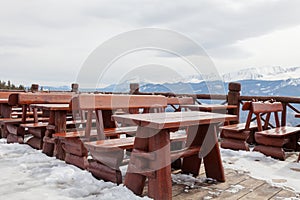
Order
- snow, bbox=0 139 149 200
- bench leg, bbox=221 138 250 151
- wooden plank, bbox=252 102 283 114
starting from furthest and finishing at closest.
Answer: bench leg, bbox=221 138 250 151 → wooden plank, bbox=252 102 283 114 → snow, bbox=0 139 149 200

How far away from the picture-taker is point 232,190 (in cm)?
280

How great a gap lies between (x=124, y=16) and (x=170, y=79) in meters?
2.65

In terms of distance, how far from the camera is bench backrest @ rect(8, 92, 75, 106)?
385 cm

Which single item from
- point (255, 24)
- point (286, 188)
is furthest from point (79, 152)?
point (255, 24)

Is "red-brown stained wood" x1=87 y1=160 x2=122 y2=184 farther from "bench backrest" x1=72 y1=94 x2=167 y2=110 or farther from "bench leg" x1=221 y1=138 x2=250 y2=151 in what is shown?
"bench leg" x1=221 y1=138 x2=250 y2=151

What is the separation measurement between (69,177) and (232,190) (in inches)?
69.3

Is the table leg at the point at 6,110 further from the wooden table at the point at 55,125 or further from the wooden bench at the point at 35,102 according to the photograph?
the wooden table at the point at 55,125

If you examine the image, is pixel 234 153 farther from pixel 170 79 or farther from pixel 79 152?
pixel 79 152

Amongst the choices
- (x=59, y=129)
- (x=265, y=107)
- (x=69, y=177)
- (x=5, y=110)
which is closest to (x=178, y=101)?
(x=265, y=107)

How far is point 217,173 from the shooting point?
3096mm

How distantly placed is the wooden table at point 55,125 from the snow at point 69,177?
0.43 feet

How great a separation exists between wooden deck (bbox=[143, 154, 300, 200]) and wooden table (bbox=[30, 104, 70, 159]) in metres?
1.74

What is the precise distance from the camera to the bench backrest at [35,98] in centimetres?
385

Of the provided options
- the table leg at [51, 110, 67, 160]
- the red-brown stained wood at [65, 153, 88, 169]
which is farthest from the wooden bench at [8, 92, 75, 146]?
the red-brown stained wood at [65, 153, 88, 169]
